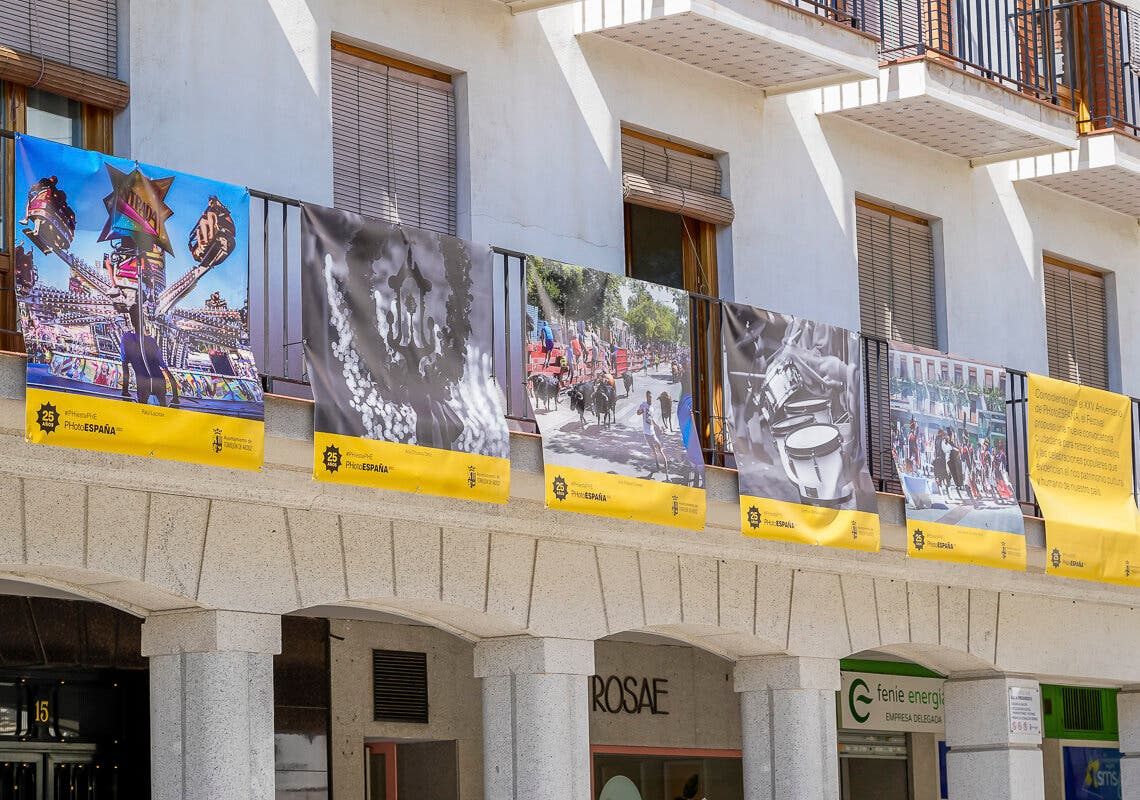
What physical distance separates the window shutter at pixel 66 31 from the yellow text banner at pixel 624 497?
3.63m

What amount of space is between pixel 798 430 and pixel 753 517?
82cm

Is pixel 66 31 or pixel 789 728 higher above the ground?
pixel 66 31

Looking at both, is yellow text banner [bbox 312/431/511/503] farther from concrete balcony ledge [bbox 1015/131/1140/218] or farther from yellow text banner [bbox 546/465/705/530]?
concrete balcony ledge [bbox 1015/131/1140/218]

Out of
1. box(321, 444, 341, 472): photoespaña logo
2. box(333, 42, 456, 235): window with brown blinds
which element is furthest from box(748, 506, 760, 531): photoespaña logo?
box(321, 444, 341, 472): photoespaña logo

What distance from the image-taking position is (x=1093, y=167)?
18922mm

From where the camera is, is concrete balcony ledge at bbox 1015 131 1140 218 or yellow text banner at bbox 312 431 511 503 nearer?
yellow text banner at bbox 312 431 511 503

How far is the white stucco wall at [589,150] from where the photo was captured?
42.4 feet

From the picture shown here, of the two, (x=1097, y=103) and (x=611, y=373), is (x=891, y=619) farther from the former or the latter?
(x=1097, y=103)

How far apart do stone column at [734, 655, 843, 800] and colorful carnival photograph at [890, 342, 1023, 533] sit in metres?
1.47

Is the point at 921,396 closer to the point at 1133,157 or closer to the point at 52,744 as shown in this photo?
Result: the point at 1133,157

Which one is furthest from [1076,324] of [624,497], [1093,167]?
[624,497]

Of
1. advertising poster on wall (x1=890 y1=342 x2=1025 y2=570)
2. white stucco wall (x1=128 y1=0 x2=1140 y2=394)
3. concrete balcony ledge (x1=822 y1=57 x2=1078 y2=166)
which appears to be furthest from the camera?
concrete balcony ledge (x1=822 y1=57 x2=1078 y2=166)

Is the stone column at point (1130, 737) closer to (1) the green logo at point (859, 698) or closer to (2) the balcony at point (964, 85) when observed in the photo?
(1) the green logo at point (859, 698)

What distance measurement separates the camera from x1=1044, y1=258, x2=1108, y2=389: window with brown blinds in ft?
65.8
